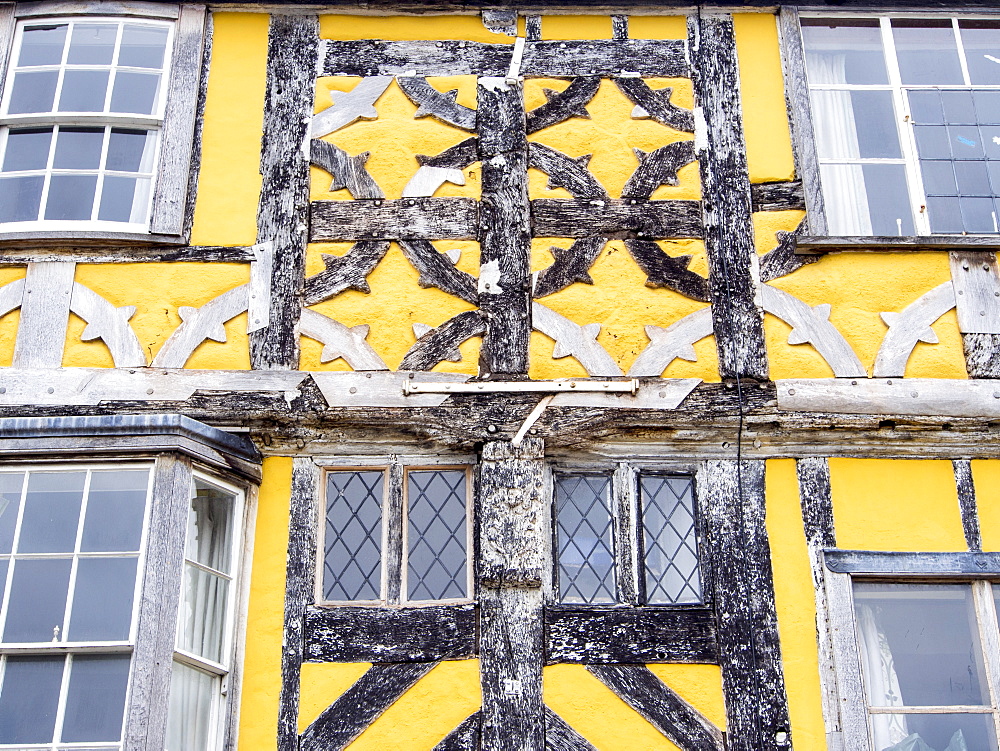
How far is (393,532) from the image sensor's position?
602 cm

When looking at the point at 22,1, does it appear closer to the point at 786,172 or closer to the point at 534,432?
the point at 534,432

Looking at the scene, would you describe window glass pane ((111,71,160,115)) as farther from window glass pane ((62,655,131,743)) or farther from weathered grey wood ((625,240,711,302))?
window glass pane ((62,655,131,743))

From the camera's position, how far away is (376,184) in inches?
264

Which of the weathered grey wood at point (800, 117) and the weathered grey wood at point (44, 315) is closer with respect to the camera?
the weathered grey wood at point (44, 315)

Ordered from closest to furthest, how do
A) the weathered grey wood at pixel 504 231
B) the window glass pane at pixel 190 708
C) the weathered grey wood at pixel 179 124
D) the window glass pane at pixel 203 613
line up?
the window glass pane at pixel 190 708 < the window glass pane at pixel 203 613 < the weathered grey wood at pixel 504 231 < the weathered grey wood at pixel 179 124

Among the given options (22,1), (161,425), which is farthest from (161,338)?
(22,1)

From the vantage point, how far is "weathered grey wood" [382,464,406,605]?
591 centimetres

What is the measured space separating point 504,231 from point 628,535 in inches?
70.4

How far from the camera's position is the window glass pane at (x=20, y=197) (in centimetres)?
662

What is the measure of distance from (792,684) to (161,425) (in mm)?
3232

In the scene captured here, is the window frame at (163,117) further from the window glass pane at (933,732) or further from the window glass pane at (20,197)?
the window glass pane at (933,732)

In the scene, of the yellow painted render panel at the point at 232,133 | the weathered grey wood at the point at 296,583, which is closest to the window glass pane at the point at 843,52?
the yellow painted render panel at the point at 232,133

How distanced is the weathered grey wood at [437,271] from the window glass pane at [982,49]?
3.29m

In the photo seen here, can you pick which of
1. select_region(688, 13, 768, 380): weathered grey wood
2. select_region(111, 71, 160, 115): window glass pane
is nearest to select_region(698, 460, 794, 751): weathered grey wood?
select_region(688, 13, 768, 380): weathered grey wood
